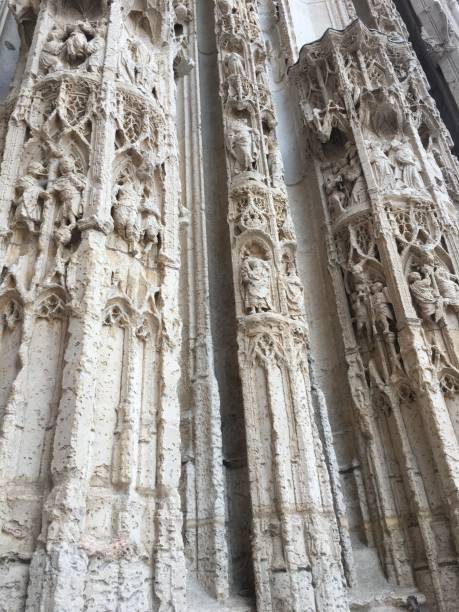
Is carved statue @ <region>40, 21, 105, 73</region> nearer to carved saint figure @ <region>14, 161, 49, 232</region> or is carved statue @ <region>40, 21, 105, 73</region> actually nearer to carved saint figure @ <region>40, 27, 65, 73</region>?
carved saint figure @ <region>40, 27, 65, 73</region>

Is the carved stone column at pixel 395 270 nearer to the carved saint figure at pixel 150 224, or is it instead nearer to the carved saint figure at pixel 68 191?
the carved saint figure at pixel 150 224

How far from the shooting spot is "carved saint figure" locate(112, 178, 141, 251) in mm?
3816

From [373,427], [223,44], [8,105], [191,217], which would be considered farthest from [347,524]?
[223,44]

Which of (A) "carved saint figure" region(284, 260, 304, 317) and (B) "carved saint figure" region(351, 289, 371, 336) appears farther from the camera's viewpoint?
(B) "carved saint figure" region(351, 289, 371, 336)

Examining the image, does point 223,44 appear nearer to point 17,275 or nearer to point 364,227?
point 364,227

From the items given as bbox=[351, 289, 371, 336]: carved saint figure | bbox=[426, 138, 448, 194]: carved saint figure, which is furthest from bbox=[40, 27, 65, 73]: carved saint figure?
bbox=[426, 138, 448, 194]: carved saint figure

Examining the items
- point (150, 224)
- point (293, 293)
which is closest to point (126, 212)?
point (150, 224)

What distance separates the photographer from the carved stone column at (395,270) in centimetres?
456

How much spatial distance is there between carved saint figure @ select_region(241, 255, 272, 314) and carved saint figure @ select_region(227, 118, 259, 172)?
1214 mm

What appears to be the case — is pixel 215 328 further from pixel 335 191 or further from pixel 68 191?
pixel 335 191

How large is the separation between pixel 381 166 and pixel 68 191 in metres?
3.99

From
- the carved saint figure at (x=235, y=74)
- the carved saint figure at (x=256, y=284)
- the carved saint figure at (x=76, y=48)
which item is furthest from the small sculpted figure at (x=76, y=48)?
the carved saint figure at (x=256, y=284)

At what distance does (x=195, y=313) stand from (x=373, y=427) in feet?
6.58

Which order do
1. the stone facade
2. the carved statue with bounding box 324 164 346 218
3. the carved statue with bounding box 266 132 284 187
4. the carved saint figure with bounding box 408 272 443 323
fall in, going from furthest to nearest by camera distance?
the carved statue with bounding box 324 164 346 218, the carved statue with bounding box 266 132 284 187, the carved saint figure with bounding box 408 272 443 323, the stone facade
